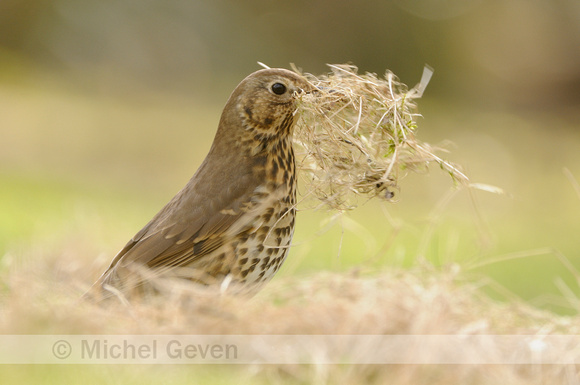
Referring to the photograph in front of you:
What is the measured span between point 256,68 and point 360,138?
8.21 meters

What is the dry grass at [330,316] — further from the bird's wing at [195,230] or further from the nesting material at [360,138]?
the nesting material at [360,138]

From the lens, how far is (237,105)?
9.01ft

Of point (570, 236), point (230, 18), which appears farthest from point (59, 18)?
point (570, 236)

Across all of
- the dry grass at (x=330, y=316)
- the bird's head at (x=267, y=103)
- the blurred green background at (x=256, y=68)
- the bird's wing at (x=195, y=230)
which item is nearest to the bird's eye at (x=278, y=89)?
the bird's head at (x=267, y=103)

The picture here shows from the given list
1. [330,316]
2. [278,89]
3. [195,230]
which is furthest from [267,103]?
[330,316]

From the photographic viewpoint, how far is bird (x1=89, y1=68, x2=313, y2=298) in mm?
2549

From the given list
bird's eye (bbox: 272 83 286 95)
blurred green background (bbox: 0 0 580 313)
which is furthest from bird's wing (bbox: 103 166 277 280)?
blurred green background (bbox: 0 0 580 313)

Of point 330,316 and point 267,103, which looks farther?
point 267,103

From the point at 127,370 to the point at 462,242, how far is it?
3966mm

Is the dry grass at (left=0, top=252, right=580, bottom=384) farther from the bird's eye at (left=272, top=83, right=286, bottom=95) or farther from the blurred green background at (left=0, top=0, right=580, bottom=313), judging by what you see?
the blurred green background at (left=0, top=0, right=580, bottom=313)

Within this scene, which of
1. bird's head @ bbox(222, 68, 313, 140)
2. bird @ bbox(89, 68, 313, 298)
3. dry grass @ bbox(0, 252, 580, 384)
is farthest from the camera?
bird's head @ bbox(222, 68, 313, 140)

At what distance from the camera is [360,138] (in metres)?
2.63

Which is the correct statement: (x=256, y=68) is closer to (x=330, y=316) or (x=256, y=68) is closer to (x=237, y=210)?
(x=237, y=210)

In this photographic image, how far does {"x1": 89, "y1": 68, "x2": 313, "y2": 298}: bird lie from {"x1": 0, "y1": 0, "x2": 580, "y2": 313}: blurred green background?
11.2ft
